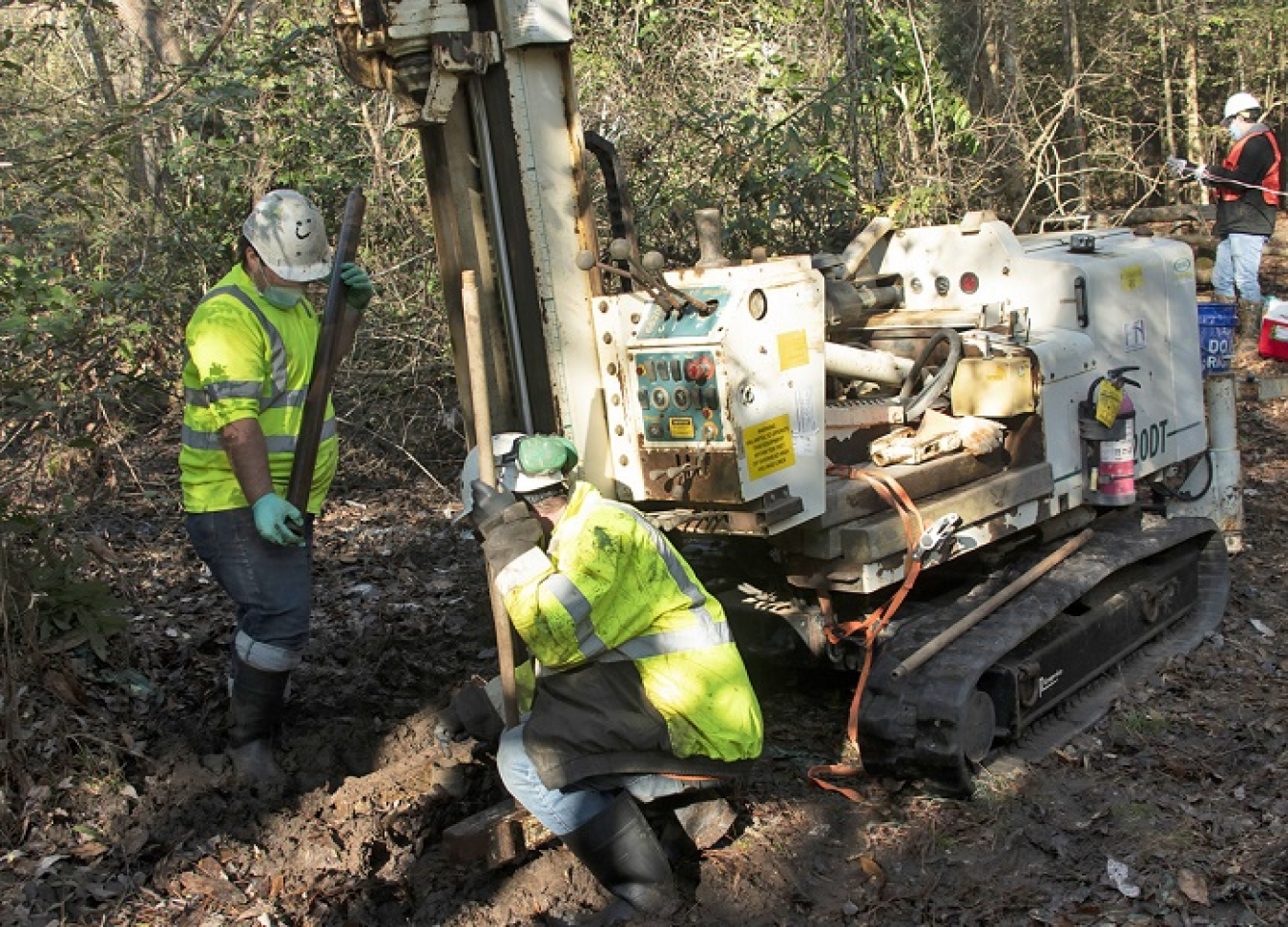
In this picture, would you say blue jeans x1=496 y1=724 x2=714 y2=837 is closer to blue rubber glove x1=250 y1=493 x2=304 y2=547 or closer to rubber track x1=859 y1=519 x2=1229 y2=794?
rubber track x1=859 y1=519 x2=1229 y2=794

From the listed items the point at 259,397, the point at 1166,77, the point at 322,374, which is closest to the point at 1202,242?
the point at 1166,77

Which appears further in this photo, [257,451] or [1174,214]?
[1174,214]

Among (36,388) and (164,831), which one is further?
(36,388)

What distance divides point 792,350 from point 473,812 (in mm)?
1973

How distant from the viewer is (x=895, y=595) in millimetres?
5055

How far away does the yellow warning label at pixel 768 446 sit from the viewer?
14.7 ft

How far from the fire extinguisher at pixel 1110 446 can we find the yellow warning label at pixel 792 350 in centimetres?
183

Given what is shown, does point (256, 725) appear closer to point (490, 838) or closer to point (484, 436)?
point (490, 838)

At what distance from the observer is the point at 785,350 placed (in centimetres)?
460

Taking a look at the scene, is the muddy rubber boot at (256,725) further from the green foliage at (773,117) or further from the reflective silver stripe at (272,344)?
the green foliage at (773,117)

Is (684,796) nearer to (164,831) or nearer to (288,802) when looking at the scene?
(288,802)

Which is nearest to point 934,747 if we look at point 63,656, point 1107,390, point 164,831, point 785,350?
point 785,350

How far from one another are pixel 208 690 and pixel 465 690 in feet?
3.48

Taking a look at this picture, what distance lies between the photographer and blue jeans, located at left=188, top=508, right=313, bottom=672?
14.9ft
